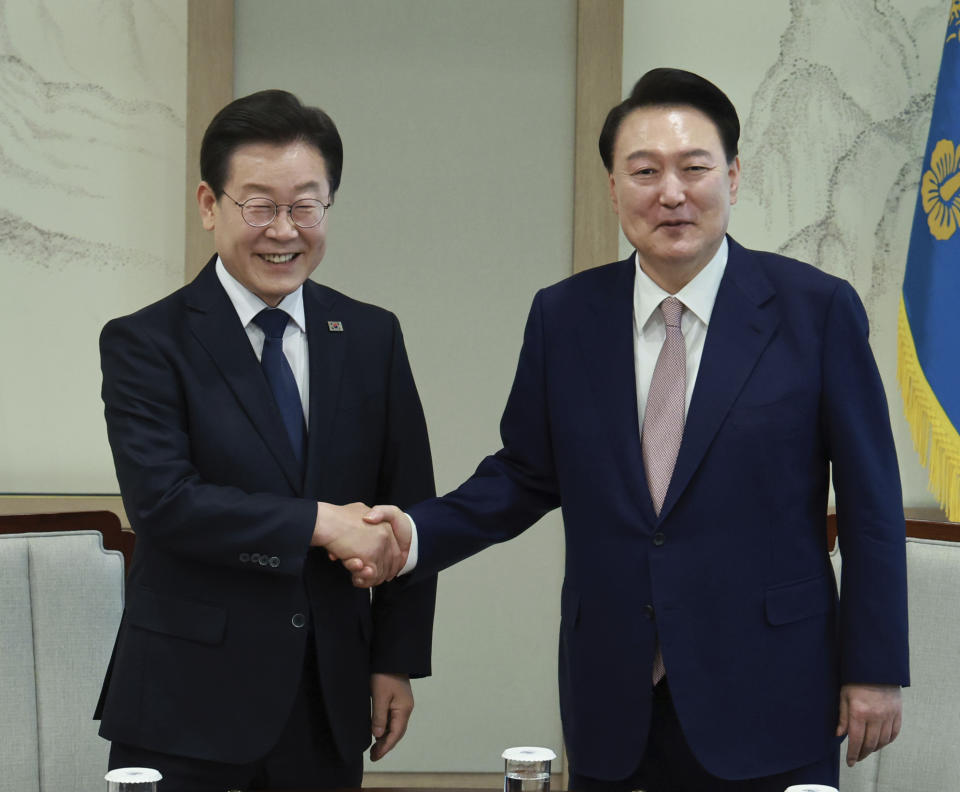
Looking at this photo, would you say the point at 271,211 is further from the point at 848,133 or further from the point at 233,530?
the point at 848,133

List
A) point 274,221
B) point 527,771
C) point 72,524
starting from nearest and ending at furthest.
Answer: point 527,771 < point 274,221 < point 72,524

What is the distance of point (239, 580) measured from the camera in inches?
74.2

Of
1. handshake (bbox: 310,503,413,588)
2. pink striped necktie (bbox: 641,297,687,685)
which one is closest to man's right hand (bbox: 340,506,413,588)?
handshake (bbox: 310,503,413,588)

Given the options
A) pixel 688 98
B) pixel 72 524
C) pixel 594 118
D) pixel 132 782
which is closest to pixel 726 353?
pixel 688 98

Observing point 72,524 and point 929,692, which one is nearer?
point 929,692

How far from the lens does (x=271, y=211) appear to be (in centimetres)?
192

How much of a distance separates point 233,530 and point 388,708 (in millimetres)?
447

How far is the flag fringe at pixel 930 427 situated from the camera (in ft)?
10.5

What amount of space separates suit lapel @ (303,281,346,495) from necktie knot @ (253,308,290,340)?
0.16 feet

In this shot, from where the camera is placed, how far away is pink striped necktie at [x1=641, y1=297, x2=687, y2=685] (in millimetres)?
1867

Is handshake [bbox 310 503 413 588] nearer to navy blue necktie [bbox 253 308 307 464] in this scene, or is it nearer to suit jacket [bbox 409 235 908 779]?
navy blue necktie [bbox 253 308 307 464]

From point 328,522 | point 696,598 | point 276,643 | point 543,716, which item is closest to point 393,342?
point 328,522

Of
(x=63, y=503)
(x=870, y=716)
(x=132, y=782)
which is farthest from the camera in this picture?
(x=63, y=503)

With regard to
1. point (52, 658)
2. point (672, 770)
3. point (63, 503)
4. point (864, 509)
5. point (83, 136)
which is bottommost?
point (672, 770)
